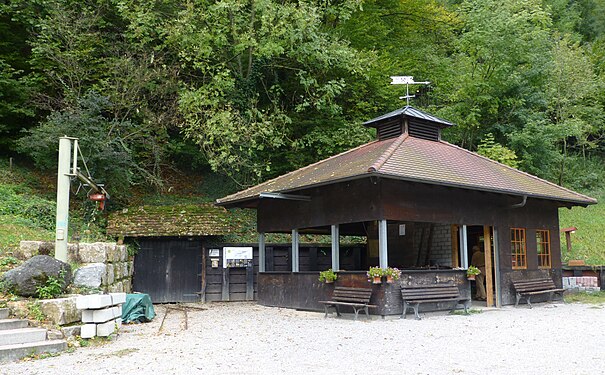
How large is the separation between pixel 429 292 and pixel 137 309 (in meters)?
6.38

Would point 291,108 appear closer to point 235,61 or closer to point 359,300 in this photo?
point 235,61

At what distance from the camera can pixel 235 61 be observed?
72.4 feet

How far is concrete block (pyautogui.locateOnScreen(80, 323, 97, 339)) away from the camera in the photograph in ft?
29.6

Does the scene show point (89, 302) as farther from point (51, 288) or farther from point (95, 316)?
point (51, 288)

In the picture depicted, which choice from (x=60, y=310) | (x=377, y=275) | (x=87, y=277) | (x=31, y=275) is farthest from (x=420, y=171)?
(x=31, y=275)

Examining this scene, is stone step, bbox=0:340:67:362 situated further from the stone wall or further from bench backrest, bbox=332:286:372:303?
bench backrest, bbox=332:286:372:303

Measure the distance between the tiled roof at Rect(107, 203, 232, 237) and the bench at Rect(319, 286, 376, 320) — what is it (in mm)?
5335

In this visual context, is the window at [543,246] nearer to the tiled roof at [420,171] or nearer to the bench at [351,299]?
the tiled roof at [420,171]

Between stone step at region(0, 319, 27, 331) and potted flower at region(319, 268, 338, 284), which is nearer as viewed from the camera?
stone step at region(0, 319, 27, 331)

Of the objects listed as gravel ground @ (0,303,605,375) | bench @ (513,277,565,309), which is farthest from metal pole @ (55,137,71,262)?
bench @ (513,277,565,309)

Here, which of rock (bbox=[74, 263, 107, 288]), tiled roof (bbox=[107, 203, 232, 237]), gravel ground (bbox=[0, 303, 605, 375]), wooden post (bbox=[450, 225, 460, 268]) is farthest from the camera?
tiled roof (bbox=[107, 203, 232, 237])

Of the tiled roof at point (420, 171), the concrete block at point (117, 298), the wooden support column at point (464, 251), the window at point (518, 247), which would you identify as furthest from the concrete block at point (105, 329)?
the window at point (518, 247)

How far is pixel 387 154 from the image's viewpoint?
42.8 ft

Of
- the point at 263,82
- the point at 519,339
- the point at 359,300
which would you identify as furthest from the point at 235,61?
the point at 519,339
